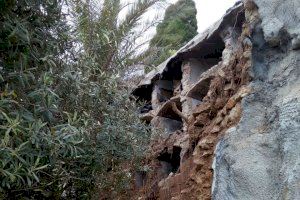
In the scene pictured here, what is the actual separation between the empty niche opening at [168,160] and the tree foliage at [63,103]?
5.88 ft

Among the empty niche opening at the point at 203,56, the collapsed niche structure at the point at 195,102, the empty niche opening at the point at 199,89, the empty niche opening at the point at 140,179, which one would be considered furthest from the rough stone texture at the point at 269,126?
the empty niche opening at the point at 140,179

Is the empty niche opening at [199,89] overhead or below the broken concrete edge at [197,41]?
below

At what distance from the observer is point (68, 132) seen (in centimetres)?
318

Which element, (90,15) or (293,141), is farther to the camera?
(90,15)

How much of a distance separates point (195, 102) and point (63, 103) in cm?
411

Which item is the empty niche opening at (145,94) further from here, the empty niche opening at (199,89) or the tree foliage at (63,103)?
the tree foliage at (63,103)

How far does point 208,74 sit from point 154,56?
93 cm

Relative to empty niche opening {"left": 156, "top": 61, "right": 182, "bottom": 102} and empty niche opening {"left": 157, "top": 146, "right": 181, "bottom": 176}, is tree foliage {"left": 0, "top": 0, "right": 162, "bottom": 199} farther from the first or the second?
empty niche opening {"left": 156, "top": 61, "right": 182, "bottom": 102}

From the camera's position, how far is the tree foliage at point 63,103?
2.93 m

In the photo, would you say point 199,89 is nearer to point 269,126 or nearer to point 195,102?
point 195,102

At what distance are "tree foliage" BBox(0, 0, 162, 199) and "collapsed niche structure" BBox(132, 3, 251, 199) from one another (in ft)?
2.48

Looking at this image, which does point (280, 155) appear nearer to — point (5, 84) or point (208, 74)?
point (5, 84)

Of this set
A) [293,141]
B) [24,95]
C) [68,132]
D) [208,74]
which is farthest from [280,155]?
[208,74]

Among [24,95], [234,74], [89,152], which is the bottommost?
[89,152]
